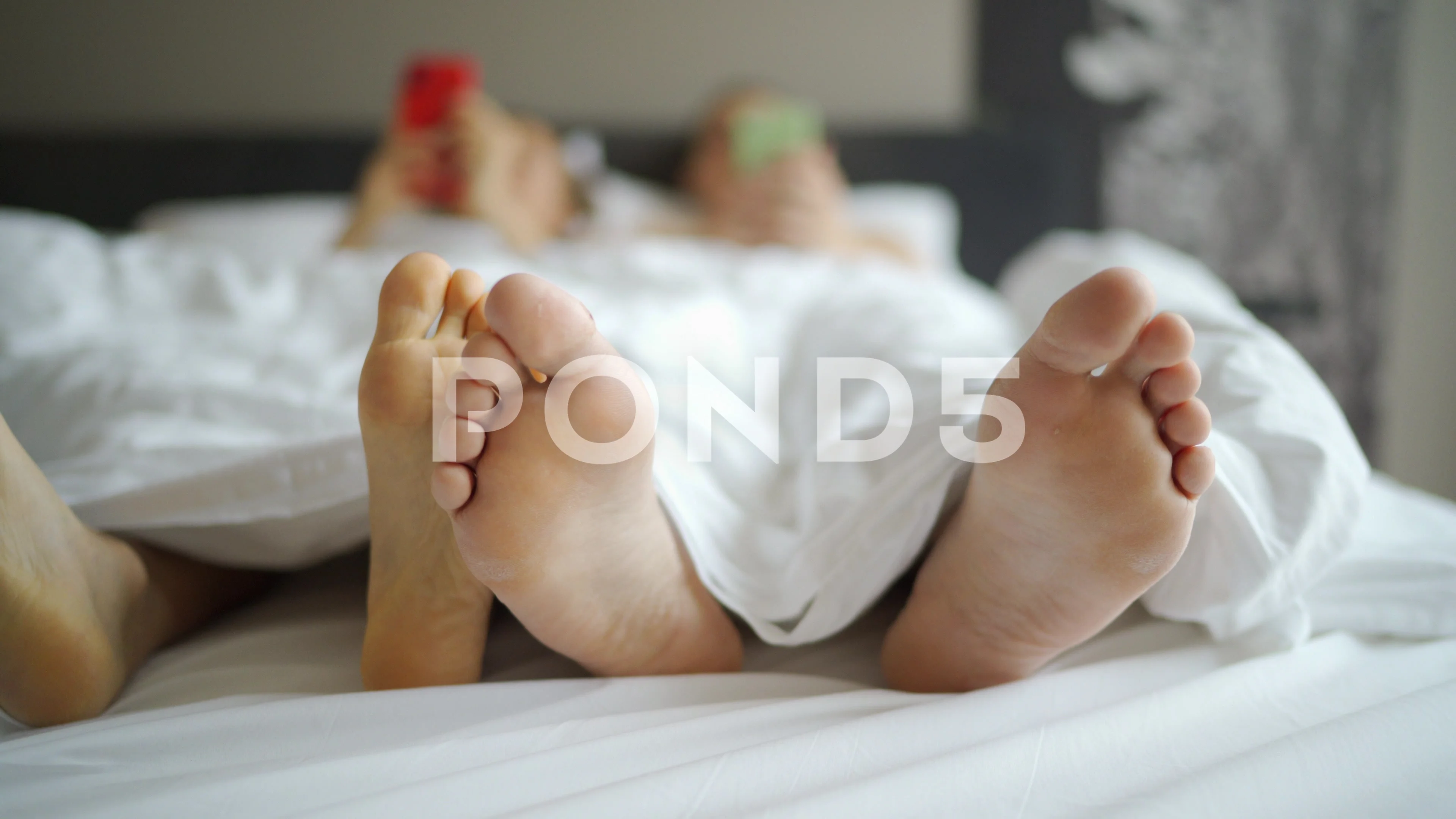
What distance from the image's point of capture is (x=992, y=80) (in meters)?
2.27

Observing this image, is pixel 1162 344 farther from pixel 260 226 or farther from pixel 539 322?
pixel 260 226

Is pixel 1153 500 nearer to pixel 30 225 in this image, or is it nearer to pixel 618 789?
pixel 618 789

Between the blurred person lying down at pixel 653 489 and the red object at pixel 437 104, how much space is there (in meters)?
0.93

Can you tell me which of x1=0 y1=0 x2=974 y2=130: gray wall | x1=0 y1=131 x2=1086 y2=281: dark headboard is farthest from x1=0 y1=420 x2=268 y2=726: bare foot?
x1=0 y1=0 x2=974 y2=130: gray wall

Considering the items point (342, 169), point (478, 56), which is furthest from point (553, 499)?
point (478, 56)

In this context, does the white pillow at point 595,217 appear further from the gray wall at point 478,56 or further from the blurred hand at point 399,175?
the gray wall at point 478,56

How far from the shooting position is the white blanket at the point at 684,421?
1.89 ft

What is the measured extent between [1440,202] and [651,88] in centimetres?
203

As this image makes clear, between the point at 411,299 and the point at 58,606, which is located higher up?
the point at 411,299

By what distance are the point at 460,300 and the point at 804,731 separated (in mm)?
356

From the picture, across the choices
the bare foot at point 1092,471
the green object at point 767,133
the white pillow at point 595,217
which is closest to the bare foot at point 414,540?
the bare foot at point 1092,471

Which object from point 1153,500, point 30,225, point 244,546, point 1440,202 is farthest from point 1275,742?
point 1440,202

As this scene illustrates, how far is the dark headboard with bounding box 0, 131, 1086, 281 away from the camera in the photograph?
187 cm

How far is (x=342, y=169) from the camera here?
198 cm
